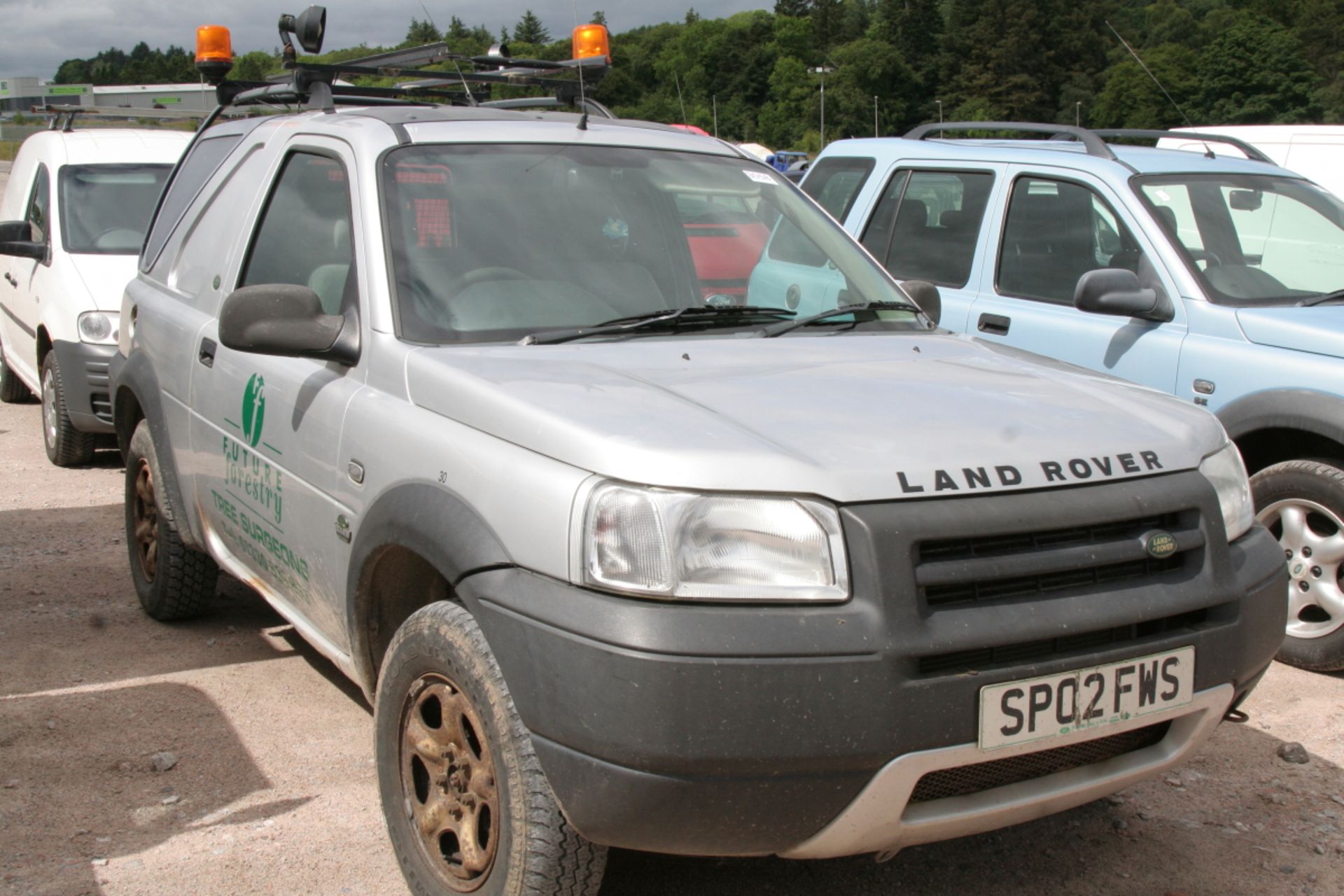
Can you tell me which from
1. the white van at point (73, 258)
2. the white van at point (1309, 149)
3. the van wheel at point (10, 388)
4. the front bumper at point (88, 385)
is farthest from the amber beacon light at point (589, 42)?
the van wheel at point (10, 388)

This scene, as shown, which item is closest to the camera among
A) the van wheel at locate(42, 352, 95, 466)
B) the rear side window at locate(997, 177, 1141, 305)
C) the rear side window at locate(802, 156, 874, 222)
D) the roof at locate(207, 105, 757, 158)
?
the roof at locate(207, 105, 757, 158)

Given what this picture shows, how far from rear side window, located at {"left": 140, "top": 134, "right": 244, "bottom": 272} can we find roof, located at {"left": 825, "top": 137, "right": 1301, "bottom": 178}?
329cm

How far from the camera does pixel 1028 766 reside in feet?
8.60

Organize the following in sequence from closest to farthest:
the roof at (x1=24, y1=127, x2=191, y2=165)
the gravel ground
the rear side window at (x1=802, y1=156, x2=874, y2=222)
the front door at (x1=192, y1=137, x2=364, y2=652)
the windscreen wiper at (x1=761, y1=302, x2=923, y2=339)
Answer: the gravel ground
the front door at (x1=192, y1=137, x2=364, y2=652)
the windscreen wiper at (x1=761, y1=302, x2=923, y2=339)
the rear side window at (x1=802, y1=156, x2=874, y2=222)
the roof at (x1=24, y1=127, x2=191, y2=165)

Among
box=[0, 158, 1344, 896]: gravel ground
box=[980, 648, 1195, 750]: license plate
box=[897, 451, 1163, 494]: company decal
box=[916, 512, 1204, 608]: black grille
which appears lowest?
box=[0, 158, 1344, 896]: gravel ground

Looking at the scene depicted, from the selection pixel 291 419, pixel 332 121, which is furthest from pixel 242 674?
pixel 332 121

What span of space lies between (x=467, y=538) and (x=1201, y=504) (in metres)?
1.51

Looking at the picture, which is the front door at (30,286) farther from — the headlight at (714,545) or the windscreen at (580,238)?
the headlight at (714,545)

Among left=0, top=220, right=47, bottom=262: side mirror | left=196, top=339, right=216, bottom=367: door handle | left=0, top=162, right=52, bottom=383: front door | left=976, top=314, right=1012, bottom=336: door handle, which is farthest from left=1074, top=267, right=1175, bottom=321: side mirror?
left=0, top=220, right=47, bottom=262: side mirror

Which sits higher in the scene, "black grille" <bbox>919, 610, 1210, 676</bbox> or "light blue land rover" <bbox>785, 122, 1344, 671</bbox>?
"light blue land rover" <bbox>785, 122, 1344, 671</bbox>

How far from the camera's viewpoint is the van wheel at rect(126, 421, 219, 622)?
472 cm

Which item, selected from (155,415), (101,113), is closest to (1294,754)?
(155,415)

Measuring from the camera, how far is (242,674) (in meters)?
4.56

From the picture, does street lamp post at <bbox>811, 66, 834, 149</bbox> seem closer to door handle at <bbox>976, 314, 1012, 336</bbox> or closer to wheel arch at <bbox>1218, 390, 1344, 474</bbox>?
door handle at <bbox>976, 314, 1012, 336</bbox>
